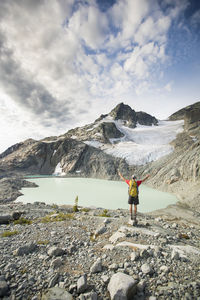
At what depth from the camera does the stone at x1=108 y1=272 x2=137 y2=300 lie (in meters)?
2.90

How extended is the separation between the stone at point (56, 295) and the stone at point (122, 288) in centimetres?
88

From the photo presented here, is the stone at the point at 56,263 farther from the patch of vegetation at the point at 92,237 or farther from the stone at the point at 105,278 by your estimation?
the patch of vegetation at the point at 92,237

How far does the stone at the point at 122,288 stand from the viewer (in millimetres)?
2900

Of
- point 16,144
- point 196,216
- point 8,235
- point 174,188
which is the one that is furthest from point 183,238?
point 16,144

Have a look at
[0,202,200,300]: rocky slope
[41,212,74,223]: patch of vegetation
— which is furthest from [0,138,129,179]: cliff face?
[0,202,200,300]: rocky slope

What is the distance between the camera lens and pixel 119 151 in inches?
2451

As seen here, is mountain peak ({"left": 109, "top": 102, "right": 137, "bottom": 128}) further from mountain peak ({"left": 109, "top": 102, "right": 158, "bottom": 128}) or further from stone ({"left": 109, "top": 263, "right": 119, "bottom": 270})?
stone ({"left": 109, "top": 263, "right": 119, "bottom": 270})

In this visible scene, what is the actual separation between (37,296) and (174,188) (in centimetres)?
2993

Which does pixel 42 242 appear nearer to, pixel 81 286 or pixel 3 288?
pixel 3 288

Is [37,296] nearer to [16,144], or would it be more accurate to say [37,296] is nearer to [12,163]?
[12,163]

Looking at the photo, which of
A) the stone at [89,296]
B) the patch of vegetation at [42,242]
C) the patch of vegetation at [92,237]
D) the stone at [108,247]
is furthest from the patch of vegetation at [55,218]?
the stone at [89,296]

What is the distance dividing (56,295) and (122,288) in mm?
1390

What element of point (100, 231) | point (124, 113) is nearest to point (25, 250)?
point (100, 231)

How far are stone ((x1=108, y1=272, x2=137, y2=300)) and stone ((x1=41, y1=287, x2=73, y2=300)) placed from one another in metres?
0.88
